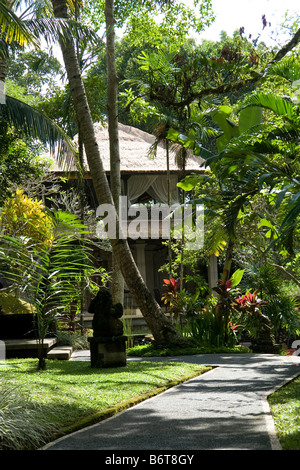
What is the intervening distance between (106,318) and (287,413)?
3806mm

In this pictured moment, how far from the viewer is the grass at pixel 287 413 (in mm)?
4168

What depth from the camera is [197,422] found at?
16.3 ft

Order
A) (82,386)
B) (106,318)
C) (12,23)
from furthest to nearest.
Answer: (106,318), (12,23), (82,386)

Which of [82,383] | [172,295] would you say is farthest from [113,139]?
[82,383]

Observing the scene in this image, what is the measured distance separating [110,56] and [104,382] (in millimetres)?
8512

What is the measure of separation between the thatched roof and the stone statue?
1204 cm

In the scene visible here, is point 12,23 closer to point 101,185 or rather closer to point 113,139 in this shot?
point 101,185

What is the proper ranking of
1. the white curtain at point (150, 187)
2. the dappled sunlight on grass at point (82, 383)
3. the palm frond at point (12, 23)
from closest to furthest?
the dappled sunlight on grass at point (82, 383) → the palm frond at point (12, 23) → the white curtain at point (150, 187)

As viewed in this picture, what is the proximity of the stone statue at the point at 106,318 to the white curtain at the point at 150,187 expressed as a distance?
13.7 metres

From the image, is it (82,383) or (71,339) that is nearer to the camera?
(82,383)

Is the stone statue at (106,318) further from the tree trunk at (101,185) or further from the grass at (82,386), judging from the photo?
the tree trunk at (101,185)

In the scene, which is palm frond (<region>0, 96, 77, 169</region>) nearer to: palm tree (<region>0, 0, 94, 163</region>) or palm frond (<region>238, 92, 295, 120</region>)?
palm tree (<region>0, 0, 94, 163</region>)

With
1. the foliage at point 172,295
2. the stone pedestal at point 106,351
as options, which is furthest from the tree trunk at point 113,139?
the stone pedestal at point 106,351

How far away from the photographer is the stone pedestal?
8.47 metres
